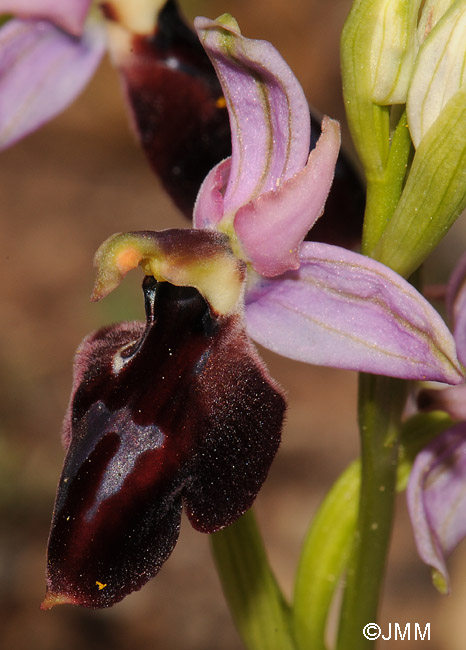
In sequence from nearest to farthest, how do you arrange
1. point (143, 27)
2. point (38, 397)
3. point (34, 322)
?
1. point (143, 27)
2. point (38, 397)
3. point (34, 322)

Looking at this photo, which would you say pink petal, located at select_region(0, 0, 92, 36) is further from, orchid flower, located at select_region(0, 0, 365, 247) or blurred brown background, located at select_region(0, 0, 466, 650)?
blurred brown background, located at select_region(0, 0, 466, 650)

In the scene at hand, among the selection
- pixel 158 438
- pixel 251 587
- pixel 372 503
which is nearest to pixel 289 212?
pixel 158 438

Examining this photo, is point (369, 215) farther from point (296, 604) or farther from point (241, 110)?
point (296, 604)

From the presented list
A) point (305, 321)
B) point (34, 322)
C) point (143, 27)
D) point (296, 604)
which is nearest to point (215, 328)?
point (305, 321)

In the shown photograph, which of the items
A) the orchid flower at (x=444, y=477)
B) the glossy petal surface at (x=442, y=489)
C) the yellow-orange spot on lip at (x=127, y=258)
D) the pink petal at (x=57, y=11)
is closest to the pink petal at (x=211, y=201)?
the yellow-orange spot on lip at (x=127, y=258)

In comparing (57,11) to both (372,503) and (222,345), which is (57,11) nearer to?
(222,345)

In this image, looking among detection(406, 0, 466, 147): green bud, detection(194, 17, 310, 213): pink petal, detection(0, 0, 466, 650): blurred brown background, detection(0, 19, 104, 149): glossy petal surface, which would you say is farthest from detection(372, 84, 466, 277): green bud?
detection(0, 0, 466, 650): blurred brown background

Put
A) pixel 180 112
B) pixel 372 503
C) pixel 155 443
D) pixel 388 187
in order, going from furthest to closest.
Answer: pixel 180 112, pixel 372 503, pixel 388 187, pixel 155 443

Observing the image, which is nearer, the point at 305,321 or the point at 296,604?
the point at 305,321
